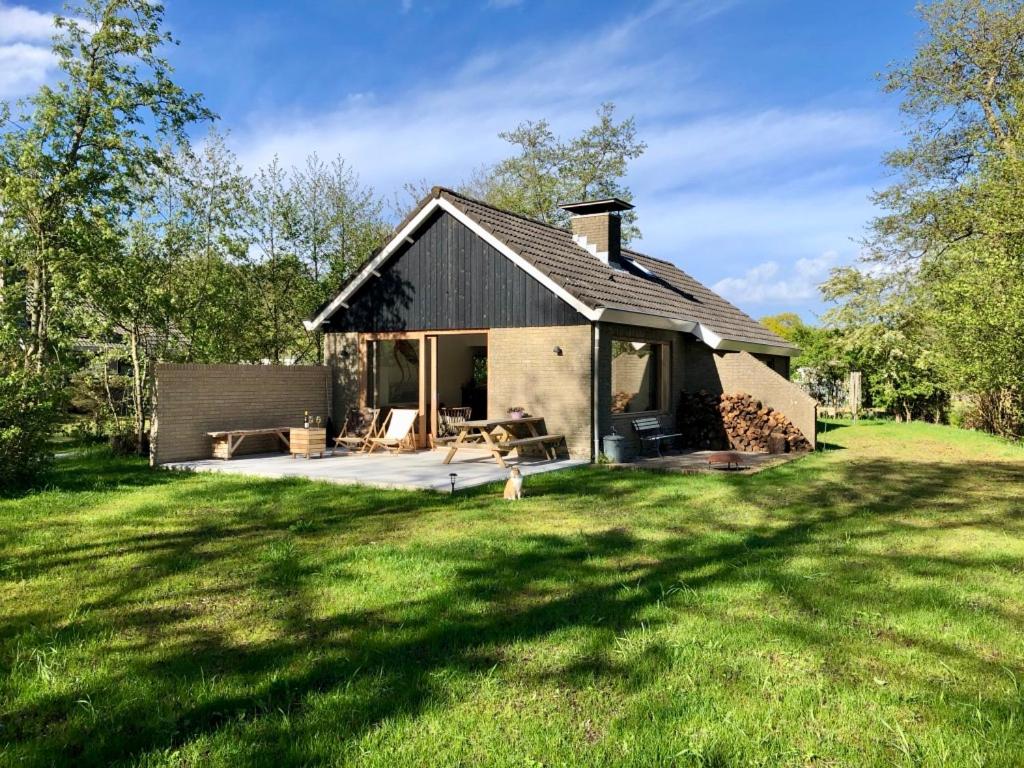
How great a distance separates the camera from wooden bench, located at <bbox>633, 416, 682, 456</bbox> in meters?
14.2

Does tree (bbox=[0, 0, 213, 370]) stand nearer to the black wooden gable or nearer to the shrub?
the shrub

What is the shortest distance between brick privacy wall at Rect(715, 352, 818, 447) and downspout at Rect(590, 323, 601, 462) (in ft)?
14.1

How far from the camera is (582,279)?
1423 cm

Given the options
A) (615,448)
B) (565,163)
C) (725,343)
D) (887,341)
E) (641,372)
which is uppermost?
(565,163)

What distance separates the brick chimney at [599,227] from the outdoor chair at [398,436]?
19.9 feet

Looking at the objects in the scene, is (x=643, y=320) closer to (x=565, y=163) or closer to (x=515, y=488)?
(x=515, y=488)

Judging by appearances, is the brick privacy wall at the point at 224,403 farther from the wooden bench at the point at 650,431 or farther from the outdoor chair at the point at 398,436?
the wooden bench at the point at 650,431

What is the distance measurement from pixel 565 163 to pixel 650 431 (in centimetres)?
2314

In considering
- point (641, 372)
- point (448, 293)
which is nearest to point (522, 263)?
point (448, 293)

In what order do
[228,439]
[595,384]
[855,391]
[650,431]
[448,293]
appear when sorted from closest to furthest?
[595,384] → [228,439] → [650,431] → [448,293] → [855,391]

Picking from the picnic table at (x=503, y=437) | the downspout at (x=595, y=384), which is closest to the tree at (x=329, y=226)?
the picnic table at (x=503, y=437)

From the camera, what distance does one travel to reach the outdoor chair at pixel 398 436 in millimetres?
14914

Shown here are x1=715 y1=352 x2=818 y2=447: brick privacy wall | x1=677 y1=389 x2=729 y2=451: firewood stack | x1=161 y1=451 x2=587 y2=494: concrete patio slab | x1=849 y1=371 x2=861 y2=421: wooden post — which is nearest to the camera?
x1=161 y1=451 x2=587 y2=494: concrete patio slab

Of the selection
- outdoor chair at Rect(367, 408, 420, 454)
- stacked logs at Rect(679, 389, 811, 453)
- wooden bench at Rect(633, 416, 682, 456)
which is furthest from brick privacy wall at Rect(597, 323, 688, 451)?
outdoor chair at Rect(367, 408, 420, 454)
